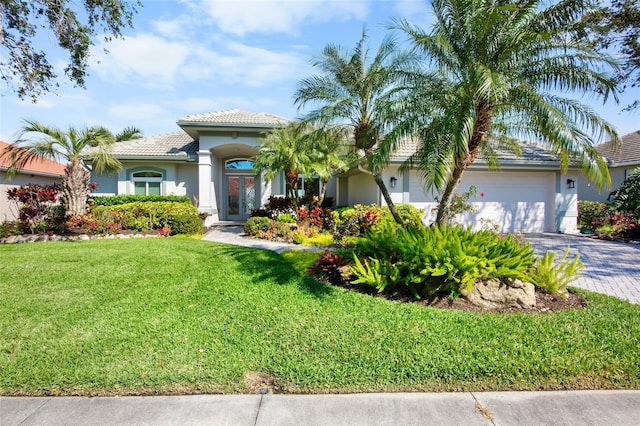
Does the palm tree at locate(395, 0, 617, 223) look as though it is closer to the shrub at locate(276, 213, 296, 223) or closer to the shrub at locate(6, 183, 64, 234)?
the shrub at locate(276, 213, 296, 223)

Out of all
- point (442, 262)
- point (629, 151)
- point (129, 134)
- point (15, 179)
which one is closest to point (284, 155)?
point (442, 262)

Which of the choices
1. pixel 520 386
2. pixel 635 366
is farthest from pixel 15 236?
pixel 635 366

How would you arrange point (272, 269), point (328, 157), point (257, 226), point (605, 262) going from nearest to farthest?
point (272, 269)
point (605, 262)
point (257, 226)
point (328, 157)

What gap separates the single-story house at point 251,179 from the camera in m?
14.3

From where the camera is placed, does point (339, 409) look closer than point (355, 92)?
Yes

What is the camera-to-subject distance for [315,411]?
3.00 meters

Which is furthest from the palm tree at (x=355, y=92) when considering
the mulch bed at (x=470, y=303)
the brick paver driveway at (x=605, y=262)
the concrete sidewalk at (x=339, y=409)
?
the concrete sidewalk at (x=339, y=409)

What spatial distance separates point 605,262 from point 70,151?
711 inches

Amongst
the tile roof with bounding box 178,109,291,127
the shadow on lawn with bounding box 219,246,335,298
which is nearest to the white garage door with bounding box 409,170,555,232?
the shadow on lawn with bounding box 219,246,335,298

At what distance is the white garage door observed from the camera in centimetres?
1455

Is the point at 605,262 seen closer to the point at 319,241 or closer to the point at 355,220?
the point at 355,220

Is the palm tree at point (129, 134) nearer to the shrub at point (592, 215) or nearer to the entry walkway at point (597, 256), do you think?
the entry walkway at point (597, 256)

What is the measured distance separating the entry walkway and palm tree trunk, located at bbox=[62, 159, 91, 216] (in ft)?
16.4

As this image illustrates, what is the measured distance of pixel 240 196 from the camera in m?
19.5
